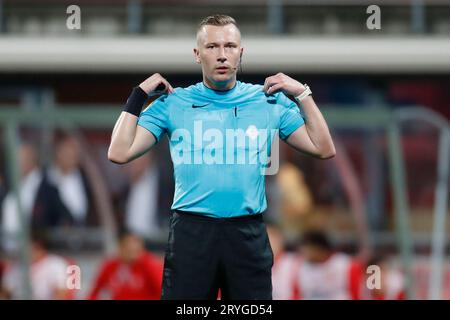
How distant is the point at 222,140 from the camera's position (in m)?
3.22

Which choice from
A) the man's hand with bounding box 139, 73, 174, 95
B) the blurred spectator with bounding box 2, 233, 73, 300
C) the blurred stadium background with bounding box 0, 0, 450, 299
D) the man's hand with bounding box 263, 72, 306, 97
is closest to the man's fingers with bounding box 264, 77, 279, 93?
the man's hand with bounding box 263, 72, 306, 97

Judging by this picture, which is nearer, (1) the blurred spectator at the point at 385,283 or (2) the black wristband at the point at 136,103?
(2) the black wristband at the point at 136,103

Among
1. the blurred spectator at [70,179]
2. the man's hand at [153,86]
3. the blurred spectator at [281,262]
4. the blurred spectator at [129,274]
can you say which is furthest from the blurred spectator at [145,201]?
the man's hand at [153,86]

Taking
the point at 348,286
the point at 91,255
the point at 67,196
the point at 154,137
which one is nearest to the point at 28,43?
the point at 67,196

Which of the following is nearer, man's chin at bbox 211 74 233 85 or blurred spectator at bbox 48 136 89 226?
man's chin at bbox 211 74 233 85

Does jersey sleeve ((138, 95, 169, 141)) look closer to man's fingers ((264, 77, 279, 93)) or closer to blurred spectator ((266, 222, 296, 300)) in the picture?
man's fingers ((264, 77, 279, 93))

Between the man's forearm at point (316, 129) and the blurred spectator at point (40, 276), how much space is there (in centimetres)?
493

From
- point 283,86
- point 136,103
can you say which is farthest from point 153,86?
point 283,86

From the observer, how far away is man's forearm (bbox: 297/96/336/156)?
10.8ft

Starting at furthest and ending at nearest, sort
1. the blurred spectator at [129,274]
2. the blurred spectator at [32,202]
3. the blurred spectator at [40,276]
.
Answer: the blurred spectator at [32,202], the blurred spectator at [40,276], the blurred spectator at [129,274]

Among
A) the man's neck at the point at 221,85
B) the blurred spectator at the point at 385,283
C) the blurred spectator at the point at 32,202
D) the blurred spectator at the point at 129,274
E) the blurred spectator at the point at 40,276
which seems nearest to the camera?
the man's neck at the point at 221,85

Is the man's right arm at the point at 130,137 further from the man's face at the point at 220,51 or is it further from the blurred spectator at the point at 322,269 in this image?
the blurred spectator at the point at 322,269

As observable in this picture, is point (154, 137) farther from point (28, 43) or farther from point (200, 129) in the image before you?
point (28, 43)

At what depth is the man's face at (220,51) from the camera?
322 cm
